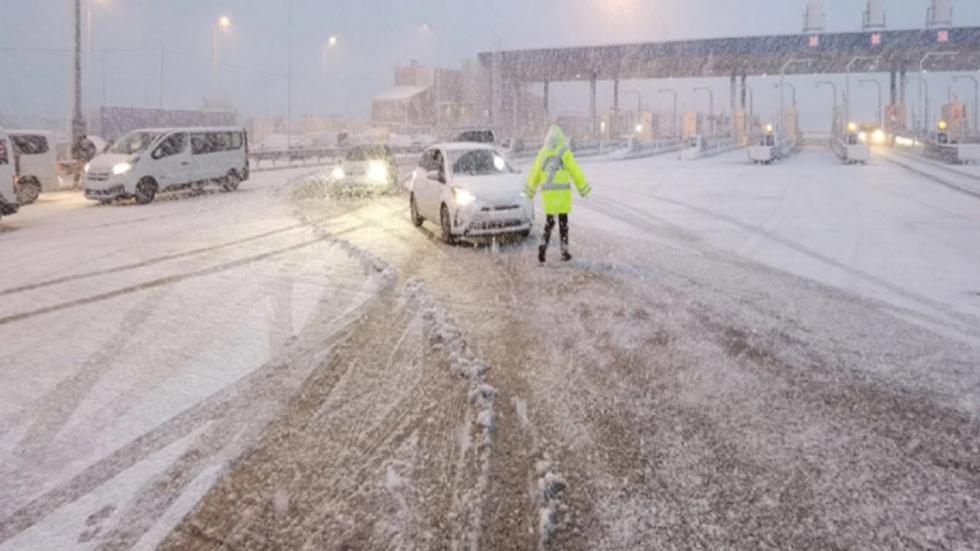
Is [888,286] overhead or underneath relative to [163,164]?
underneath

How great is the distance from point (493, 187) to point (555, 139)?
229cm

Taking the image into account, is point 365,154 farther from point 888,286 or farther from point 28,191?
point 888,286

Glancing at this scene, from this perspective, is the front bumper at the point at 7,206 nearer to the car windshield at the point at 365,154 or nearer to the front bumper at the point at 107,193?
the front bumper at the point at 107,193

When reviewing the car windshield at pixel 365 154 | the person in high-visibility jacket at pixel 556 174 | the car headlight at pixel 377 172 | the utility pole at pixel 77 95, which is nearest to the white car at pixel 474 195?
the person in high-visibility jacket at pixel 556 174

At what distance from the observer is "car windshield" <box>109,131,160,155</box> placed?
68.6 ft

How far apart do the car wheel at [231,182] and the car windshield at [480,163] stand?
13.2 m

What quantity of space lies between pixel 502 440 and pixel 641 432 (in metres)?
0.84

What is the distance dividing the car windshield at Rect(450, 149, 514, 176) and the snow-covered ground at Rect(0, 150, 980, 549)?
229 centimetres

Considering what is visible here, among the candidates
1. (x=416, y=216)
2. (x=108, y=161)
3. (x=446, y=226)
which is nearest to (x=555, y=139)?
(x=446, y=226)

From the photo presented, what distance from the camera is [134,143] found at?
21.2 m

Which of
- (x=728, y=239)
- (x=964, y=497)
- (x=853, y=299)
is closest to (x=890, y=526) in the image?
(x=964, y=497)

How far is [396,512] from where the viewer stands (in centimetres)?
363

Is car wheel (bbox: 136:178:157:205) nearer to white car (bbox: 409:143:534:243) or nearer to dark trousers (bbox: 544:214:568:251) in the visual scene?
white car (bbox: 409:143:534:243)

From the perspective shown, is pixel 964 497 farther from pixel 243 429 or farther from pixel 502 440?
pixel 243 429
